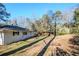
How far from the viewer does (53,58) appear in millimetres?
2867

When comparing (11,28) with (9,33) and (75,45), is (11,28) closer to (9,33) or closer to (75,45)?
(9,33)

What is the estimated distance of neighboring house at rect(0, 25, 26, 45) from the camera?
2852 mm

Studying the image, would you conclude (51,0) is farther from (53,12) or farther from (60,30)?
(60,30)

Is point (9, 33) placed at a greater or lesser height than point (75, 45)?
greater

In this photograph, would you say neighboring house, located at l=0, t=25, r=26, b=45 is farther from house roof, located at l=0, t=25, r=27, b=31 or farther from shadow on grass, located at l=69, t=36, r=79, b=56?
shadow on grass, located at l=69, t=36, r=79, b=56

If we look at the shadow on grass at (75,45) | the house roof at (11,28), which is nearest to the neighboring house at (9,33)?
the house roof at (11,28)

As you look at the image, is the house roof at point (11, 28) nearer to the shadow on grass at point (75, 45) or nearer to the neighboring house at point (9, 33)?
the neighboring house at point (9, 33)

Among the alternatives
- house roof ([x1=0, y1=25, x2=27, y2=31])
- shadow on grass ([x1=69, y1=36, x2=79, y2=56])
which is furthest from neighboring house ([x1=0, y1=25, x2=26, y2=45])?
shadow on grass ([x1=69, y1=36, x2=79, y2=56])

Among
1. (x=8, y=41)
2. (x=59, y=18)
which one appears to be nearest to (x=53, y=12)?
(x=59, y=18)

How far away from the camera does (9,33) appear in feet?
9.44

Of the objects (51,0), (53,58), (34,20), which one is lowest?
(53,58)

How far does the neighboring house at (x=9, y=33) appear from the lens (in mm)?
2852

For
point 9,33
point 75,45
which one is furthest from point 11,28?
point 75,45

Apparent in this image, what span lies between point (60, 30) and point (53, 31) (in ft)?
0.29
